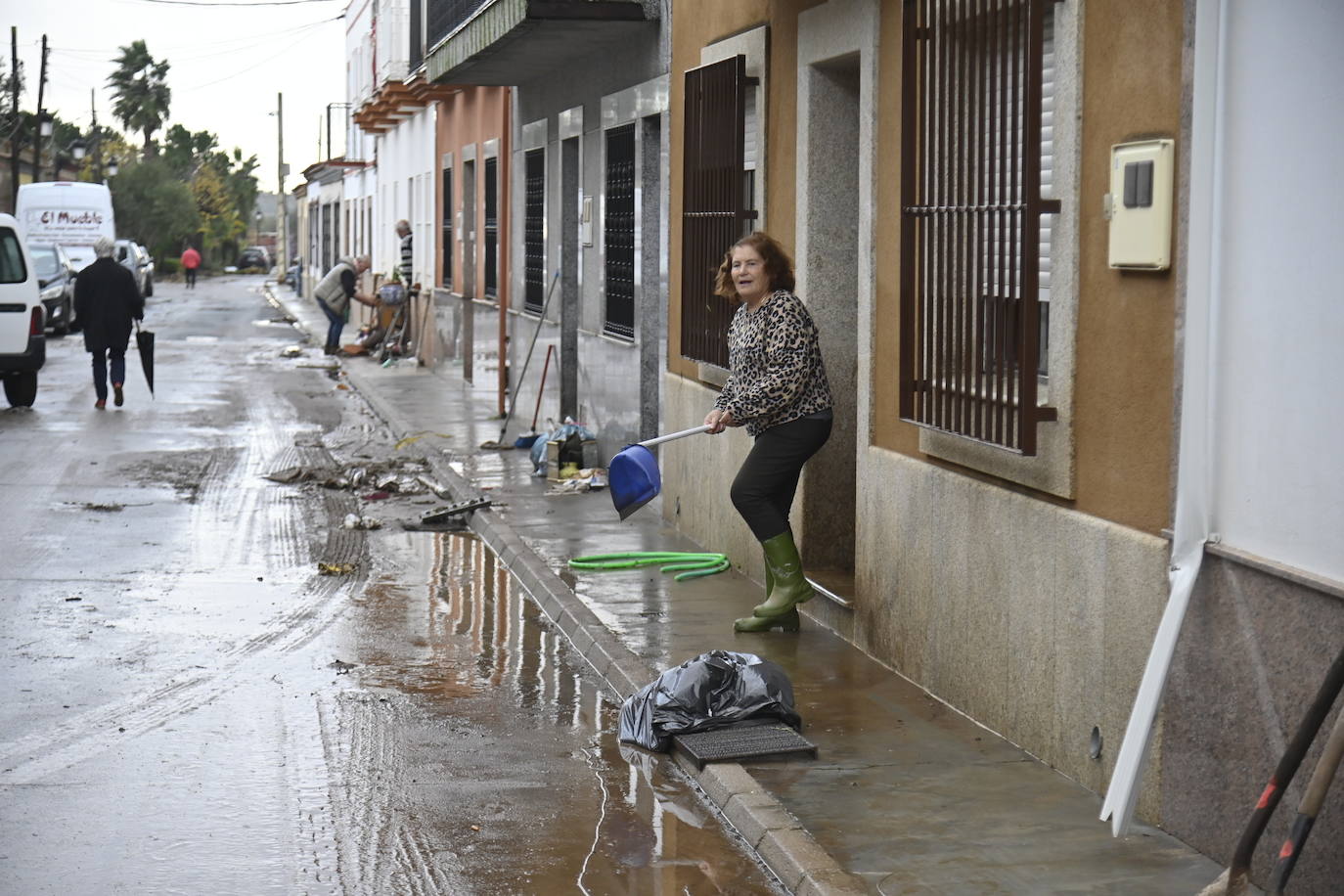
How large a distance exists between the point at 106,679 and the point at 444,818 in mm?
2627

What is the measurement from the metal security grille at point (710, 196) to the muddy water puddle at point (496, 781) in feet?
8.28

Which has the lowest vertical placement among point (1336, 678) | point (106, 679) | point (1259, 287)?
point (106, 679)

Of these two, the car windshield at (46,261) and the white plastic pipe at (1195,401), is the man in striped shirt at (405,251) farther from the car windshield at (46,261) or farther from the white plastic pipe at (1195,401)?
the white plastic pipe at (1195,401)

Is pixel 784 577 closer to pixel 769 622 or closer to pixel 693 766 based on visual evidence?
pixel 769 622

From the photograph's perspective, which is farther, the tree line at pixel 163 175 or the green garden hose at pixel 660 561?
the tree line at pixel 163 175

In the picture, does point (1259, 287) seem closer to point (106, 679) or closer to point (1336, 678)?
point (1336, 678)

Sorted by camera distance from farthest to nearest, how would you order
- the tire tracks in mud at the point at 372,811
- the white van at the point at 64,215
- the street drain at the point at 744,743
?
the white van at the point at 64,215
the street drain at the point at 744,743
the tire tracks in mud at the point at 372,811

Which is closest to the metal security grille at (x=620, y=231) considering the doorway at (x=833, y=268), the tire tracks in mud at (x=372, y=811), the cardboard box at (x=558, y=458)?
the cardboard box at (x=558, y=458)

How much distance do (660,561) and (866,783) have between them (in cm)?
464

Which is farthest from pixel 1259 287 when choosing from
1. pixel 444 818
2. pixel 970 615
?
pixel 444 818

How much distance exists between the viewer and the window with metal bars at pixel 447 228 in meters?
27.3

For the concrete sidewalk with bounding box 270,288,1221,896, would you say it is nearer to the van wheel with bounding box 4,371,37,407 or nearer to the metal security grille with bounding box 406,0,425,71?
the van wheel with bounding box 4,371,37,407

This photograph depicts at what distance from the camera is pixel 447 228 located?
2794 centimetres

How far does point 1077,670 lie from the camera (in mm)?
5984
